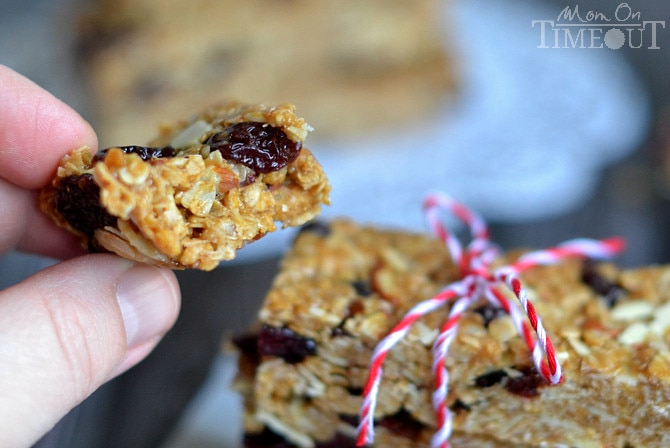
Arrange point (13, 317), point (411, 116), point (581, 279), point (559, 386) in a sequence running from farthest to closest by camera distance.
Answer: point (411, 116) → point (581, 279) → point (559, 386) → point (13, 317)

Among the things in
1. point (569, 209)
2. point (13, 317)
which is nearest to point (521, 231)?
point (569, 209)

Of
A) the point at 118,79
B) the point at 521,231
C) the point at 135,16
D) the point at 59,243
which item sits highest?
the point at 135,16

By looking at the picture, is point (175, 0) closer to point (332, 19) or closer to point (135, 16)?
point (135, 16)

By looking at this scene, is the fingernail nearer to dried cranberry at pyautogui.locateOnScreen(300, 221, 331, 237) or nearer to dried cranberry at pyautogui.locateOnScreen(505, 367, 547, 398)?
dried cranberry at pyautogui.locateOnScreen(300, 221, 331, 237)

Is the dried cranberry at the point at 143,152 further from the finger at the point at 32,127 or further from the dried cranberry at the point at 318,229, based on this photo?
the dried cranberry at the point at 318,229

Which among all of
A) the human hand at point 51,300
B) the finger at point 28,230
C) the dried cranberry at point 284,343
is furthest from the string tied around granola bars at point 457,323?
the finger at point 28,230

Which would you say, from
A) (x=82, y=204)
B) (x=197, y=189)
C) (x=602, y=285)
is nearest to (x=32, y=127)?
(x=82, y=204)
